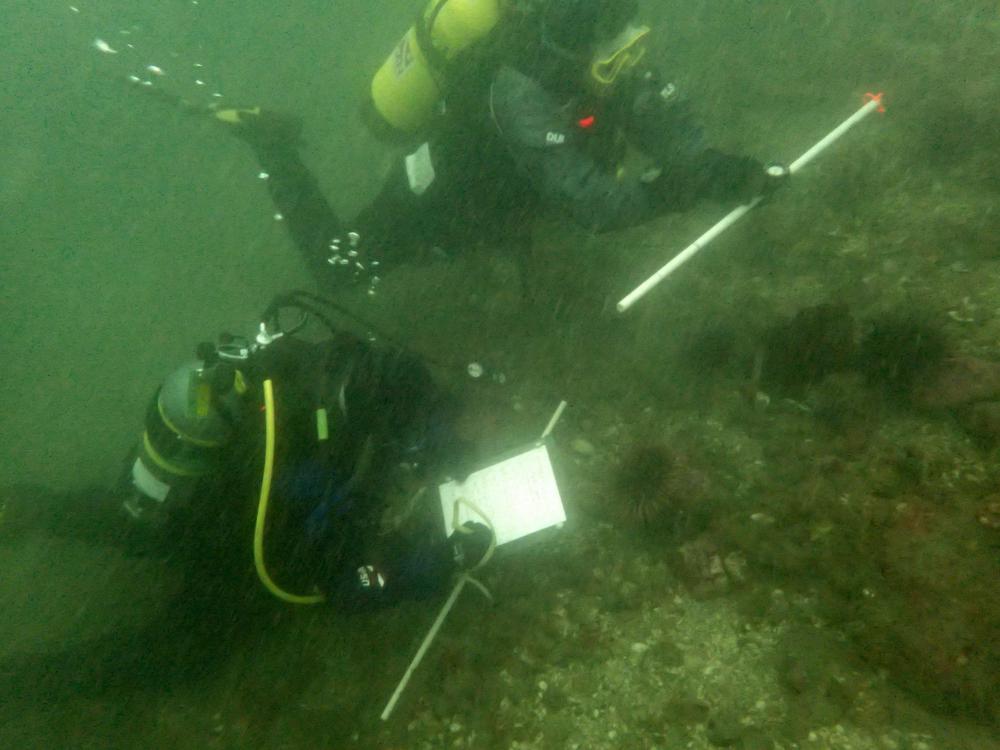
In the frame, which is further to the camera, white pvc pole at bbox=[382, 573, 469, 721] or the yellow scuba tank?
the yellow scuba tank

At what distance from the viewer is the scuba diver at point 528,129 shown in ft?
11.6

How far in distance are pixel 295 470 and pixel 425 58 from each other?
308 cm

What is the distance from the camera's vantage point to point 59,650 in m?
4.65

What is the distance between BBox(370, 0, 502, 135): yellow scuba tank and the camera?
387 centimetres

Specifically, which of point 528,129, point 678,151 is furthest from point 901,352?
point 528,129

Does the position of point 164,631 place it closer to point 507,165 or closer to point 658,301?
point 507,165

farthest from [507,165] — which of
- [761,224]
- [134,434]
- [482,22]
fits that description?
[134,434]

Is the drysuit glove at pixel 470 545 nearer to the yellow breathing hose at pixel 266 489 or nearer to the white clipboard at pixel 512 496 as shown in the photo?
the white clipboard at pixel 512 496

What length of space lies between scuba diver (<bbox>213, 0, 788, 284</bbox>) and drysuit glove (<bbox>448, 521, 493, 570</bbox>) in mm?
2050

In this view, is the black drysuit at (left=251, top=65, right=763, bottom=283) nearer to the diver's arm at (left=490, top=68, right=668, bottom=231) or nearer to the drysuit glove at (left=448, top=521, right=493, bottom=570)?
the diver's arm at (left=490, top=68, right=668, bottom=231)

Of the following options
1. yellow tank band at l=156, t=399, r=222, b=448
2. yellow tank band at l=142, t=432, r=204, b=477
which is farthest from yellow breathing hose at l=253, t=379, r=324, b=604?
yellow tank band at l=142, t=432, r=204, b=477

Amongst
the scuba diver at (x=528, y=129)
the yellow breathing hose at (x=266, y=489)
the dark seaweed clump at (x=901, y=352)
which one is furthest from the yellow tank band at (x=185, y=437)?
the dark seaweed clump at (x=901, y=352)

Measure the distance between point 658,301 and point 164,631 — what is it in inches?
169

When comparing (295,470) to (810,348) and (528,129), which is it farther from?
(810,348)
